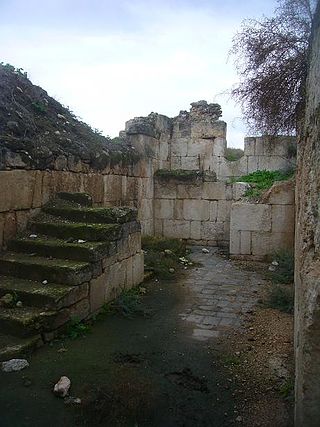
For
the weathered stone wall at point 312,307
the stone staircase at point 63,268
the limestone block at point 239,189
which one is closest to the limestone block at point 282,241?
the limestone block at point 239,189

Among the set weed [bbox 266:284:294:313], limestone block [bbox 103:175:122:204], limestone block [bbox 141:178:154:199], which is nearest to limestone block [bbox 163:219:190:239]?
limestone block [bbox 141:178:154:199]

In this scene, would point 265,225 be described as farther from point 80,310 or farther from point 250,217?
point 80,310

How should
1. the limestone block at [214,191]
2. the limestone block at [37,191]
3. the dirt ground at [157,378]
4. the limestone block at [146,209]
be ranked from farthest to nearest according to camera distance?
the limestone block at [214,191]
the limestone block at [146,209]
the limestone block at [37,191]
the dirt ground at [157,378]

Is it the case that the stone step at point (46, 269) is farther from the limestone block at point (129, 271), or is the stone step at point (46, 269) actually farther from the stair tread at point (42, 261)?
the limestone block at point (129, 271)

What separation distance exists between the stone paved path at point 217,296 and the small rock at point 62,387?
170 cm

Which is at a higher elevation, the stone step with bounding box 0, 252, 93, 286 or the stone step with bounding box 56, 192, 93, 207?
the stone step with bounding box 56, 192, 93, 207

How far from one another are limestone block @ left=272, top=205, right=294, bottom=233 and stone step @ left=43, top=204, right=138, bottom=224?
3939 mm

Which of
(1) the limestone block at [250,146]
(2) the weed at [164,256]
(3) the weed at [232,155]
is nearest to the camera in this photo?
(2) the weed at [164,256]

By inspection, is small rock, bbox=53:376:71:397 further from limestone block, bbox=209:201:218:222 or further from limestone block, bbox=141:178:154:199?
limestone block, bbox=209:201:218:222

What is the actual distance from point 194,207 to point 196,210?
0.10m

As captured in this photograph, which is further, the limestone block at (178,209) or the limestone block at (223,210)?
the limestone block at (178,209)

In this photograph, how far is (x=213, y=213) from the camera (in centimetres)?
1040

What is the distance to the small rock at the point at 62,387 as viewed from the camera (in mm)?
3158

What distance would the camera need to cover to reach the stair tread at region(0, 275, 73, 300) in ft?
14.1
